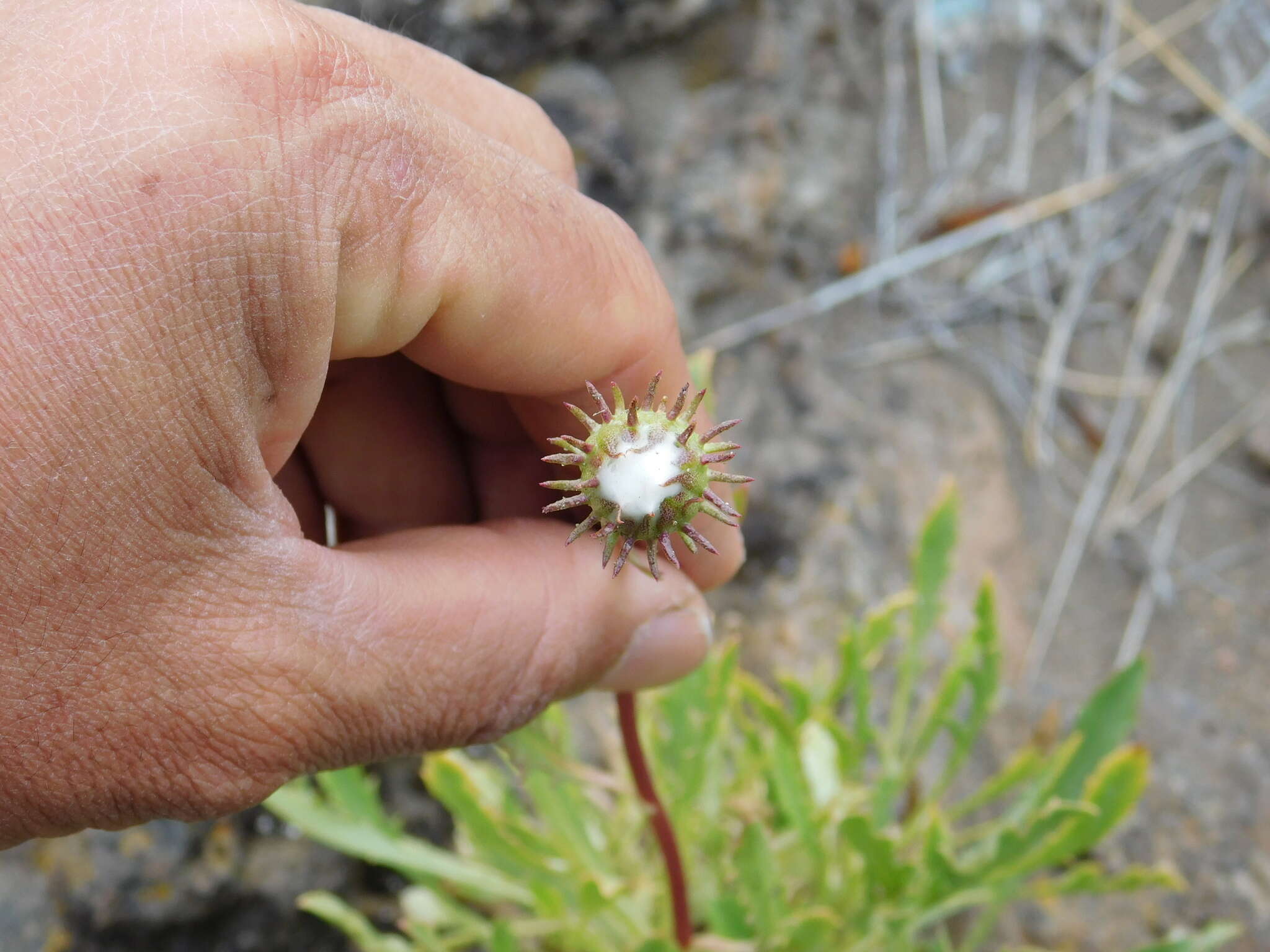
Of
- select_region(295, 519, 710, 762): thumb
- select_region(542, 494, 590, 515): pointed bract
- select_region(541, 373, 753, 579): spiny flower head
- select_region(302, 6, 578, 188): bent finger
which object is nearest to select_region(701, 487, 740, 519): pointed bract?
select_region(541, 373, 753, 579): spiny flower head

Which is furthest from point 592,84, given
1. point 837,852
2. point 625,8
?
point 837,852

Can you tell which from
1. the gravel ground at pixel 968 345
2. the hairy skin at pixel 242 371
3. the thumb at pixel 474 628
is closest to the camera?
the hairy skin at pixel 242 371

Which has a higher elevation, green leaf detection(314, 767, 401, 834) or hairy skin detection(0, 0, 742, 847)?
hairy skin detection(0, 0, 742, 847)

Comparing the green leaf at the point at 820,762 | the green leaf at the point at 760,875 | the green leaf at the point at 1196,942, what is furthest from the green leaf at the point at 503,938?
the green leaf at the point at 1196,942

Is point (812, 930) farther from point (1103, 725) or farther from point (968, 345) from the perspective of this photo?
point (968, 345)

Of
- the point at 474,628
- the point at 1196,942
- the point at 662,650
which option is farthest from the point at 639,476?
the point at 1196,942

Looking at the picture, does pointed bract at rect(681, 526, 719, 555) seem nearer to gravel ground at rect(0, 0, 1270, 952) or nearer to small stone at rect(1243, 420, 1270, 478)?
gravel ground at rect(0, 0, 1270, 952)

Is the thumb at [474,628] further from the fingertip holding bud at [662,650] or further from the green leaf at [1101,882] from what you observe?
the green leaf at [1101,882]
